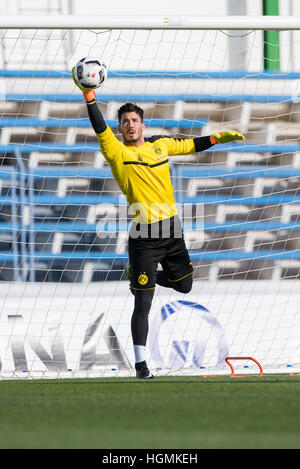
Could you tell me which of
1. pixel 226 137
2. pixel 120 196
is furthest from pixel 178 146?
pixel 120 196

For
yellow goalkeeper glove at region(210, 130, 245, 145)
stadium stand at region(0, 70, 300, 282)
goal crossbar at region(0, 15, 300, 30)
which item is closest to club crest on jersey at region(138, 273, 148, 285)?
yellow goalkeeper glove at region(210, 130, 245, 145)

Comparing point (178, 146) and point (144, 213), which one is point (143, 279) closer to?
point (144, 213)

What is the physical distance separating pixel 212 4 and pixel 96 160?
11.8 feet

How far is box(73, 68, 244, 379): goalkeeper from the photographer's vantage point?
4.89 metres

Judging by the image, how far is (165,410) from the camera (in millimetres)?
3258

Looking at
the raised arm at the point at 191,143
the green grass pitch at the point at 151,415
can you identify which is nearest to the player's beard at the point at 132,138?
the raised arm at the point at 191,143

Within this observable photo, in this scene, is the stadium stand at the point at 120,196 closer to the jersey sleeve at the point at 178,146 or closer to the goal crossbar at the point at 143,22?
the goal crossbar at the point at 143,22

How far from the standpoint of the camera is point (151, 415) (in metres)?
3.12

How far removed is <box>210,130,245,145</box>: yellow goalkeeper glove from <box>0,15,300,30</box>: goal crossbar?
114 cm

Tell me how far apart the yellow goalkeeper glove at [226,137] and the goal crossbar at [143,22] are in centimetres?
114

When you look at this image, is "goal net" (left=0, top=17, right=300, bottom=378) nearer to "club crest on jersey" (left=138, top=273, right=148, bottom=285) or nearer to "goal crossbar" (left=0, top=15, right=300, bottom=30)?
"goal crossbar" (left=0, top=15, right=300, bottom=30)

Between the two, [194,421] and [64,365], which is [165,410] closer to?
[194,421]

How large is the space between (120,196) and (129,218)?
41 cm
